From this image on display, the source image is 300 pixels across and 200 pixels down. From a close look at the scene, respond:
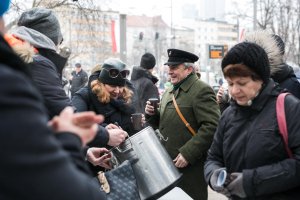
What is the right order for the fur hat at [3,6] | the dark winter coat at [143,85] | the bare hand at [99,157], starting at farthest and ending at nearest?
the dark winter coat at [143,85] < the bare hand at [99,157] < the fur hat at [3,6]

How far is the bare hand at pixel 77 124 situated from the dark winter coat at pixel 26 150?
168mm

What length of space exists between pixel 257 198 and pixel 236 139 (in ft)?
1.15

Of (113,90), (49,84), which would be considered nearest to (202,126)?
(113,90)

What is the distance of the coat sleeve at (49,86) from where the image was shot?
2295 mm

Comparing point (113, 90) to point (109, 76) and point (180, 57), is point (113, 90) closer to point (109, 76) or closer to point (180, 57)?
point (109, 76)

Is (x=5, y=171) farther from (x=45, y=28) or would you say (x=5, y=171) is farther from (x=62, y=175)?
(x=45, y=28)

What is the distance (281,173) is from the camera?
232 centimetres

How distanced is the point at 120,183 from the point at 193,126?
5.24 feet

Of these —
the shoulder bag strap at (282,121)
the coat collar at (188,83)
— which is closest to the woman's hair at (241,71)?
the shoulder bag strap at (282,121)

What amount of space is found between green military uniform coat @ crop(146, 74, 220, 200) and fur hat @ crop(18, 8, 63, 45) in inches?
58.6

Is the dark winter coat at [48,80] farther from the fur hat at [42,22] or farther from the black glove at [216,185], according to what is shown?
the black glove at [216,185]

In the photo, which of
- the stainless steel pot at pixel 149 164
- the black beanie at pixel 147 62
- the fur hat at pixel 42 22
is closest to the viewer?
the stainless steel pot at pixel 149 164

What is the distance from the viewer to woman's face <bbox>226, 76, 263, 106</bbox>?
252cm

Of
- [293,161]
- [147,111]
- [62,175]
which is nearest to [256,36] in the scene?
[293,161]
